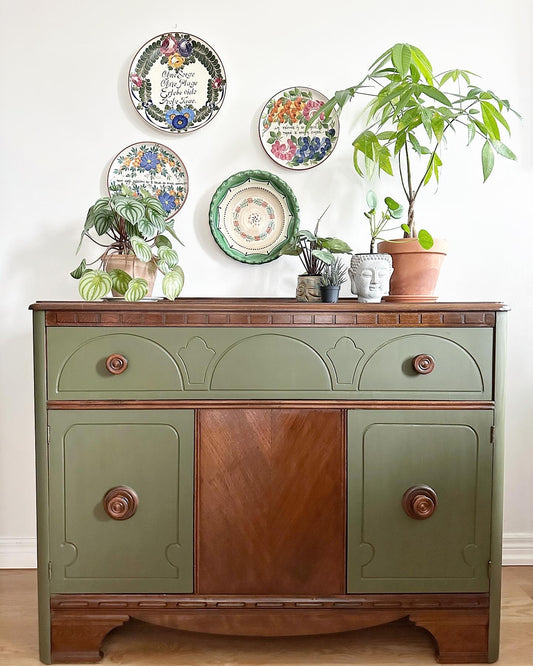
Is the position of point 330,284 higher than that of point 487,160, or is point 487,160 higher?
point 487,160

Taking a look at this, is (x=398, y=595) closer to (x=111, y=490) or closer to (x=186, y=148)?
(x=111, y=490)

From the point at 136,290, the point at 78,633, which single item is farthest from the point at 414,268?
the point at 78,633

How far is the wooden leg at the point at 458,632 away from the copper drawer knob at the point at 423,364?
66 cm

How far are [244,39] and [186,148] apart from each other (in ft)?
1.41

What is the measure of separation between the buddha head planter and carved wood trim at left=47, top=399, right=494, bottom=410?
0.99ft

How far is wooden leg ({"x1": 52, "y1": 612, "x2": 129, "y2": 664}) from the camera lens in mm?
1591

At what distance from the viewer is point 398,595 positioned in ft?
5.25

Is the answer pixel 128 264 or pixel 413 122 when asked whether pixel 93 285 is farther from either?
pixel 413 122

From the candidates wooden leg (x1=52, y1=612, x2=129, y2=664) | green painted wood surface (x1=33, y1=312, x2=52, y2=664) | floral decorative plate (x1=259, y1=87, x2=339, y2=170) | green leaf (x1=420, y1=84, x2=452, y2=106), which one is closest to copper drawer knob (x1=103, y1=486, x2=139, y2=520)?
green painted wood surface (x1=33, y1=312, x2=52, y2=664)

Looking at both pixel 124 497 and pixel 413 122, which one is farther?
pixel 413 122

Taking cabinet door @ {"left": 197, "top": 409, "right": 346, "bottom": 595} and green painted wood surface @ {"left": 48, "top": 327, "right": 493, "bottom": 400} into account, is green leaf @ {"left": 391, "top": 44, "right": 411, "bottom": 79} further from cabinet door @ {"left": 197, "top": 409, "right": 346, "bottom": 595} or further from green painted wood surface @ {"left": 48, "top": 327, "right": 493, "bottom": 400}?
cabinet door @ {"left": 197, "top": 409, "right": 346, "bottom": 595}

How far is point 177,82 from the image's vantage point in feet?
6.79

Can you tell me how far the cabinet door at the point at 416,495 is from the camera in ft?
5.19

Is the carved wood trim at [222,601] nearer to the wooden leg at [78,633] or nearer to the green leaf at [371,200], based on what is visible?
the wooden leg at [78,633]
